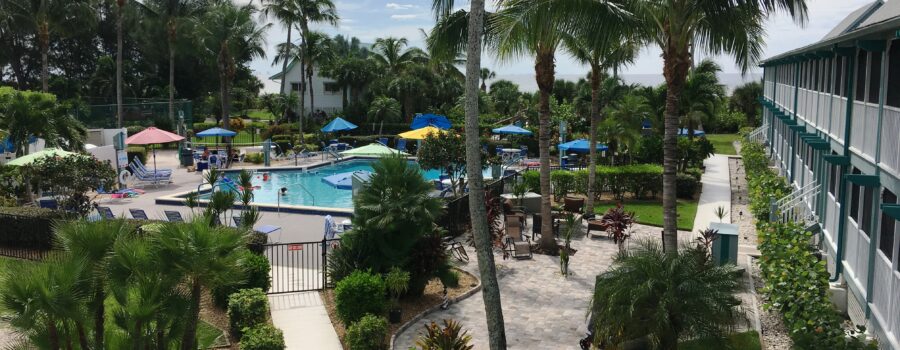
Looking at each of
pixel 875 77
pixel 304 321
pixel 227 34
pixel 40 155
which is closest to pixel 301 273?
pixel 304 321

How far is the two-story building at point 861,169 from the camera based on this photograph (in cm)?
1096

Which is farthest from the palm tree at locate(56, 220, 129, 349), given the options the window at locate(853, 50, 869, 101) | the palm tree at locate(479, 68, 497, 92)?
the palm tree at locate(479, 68, 497, 92)

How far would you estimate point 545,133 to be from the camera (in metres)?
18.7

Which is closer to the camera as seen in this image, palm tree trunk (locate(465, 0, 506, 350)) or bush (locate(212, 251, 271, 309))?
palm tree trunk (locate(465, 0, 506, 350))

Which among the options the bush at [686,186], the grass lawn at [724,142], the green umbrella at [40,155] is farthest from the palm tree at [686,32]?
the grass lawn at [724,142]

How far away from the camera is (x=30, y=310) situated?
7.72 metres

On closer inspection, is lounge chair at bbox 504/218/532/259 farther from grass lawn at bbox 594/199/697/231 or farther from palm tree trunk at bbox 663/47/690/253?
grass lawn at bbox 594/199/697/231

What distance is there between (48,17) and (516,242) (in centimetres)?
3491

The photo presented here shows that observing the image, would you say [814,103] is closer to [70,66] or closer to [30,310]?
[30,310]

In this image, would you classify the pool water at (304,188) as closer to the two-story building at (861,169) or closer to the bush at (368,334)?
the two-story building at (861,169)

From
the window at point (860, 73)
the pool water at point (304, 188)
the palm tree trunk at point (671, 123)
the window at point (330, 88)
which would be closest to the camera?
the palm tree trunk at point (671, 123)

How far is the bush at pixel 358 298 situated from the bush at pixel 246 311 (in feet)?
4.17

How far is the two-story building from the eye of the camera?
11.0 meters

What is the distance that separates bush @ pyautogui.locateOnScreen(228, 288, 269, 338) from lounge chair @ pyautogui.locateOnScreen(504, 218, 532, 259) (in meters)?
7.37
